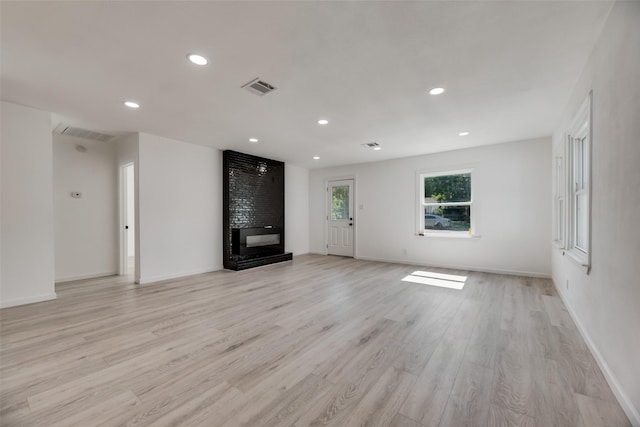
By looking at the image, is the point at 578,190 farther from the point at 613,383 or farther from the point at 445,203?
the point at 445,203

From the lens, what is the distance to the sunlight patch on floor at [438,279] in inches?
166

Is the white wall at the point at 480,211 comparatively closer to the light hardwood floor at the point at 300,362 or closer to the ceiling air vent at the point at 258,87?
the light hardwood floor at the point at 300,362

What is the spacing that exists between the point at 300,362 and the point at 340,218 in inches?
213

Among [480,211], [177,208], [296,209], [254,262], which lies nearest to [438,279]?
[480,211]

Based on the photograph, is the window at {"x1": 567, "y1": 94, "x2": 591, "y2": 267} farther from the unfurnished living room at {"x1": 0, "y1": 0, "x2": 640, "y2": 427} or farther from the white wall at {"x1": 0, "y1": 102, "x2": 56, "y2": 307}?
the white wall at {"x1": 0, "y1": 102, "x2": 56, "y2": 307}

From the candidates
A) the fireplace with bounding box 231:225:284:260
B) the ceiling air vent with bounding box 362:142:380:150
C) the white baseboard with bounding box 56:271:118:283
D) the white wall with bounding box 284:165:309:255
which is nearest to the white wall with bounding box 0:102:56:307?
the white baseboard with bounding box 56:271:118:283

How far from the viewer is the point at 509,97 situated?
9.88ft

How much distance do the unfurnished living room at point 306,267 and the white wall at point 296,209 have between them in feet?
5.90

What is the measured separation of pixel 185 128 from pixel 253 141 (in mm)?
1146

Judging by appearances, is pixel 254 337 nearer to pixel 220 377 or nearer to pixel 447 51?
pixel 220 377

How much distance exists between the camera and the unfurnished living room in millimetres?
1648

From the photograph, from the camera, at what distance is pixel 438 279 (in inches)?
181

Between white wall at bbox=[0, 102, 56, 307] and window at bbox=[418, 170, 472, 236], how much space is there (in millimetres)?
6382

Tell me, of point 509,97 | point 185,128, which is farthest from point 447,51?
point 185,128
